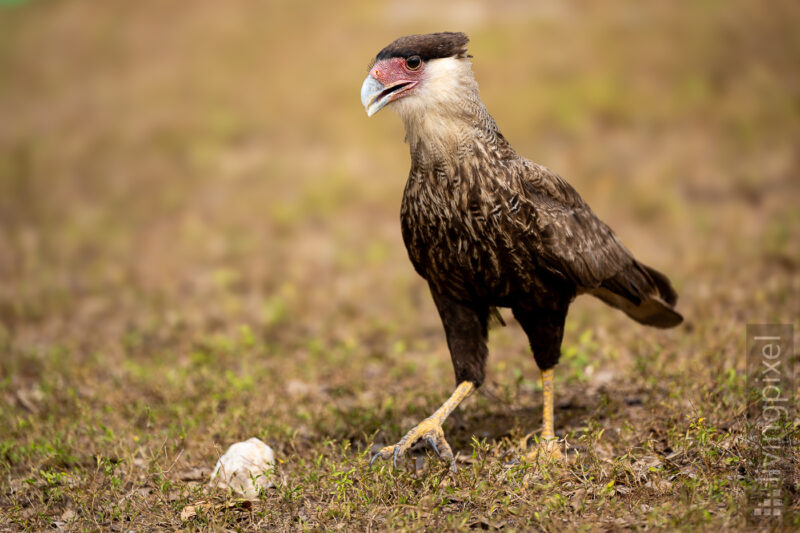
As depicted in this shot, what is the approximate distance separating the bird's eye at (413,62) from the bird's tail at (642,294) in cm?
152

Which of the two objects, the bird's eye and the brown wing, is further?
the brown wing

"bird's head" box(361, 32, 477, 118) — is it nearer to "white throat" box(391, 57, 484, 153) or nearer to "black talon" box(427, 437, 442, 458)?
"white throat" box(391, 57, 484, 153)

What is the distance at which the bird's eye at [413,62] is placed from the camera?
3314 mm

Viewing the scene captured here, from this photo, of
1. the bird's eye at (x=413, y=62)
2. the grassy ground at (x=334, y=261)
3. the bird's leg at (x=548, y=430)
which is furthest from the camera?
the bird's leg at (x=548, y=430)

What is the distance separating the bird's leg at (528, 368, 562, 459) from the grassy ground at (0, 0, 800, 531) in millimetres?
127

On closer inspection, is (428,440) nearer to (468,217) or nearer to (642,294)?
(468,217)

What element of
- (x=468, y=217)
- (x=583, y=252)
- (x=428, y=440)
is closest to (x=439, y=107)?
(x=468, y=217)

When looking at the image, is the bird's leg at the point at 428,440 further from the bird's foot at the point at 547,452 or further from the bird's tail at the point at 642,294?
the bird's tail at the point at 642,294

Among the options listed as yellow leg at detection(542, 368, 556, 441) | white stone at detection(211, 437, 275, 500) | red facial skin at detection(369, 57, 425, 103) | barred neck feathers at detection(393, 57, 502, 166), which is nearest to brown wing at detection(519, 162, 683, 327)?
barred neck feathers at detection(393, 57, 502, 166)

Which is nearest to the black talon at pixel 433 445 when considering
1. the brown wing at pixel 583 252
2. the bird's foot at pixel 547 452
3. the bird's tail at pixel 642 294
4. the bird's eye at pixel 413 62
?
the bird's foot at pixel 547 452

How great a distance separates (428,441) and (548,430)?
27.2 inches

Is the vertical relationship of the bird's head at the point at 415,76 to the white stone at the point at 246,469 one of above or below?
above

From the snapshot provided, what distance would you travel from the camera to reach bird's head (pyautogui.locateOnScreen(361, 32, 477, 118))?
3.32 m

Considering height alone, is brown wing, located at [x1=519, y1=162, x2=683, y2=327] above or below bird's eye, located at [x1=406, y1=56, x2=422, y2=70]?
below
